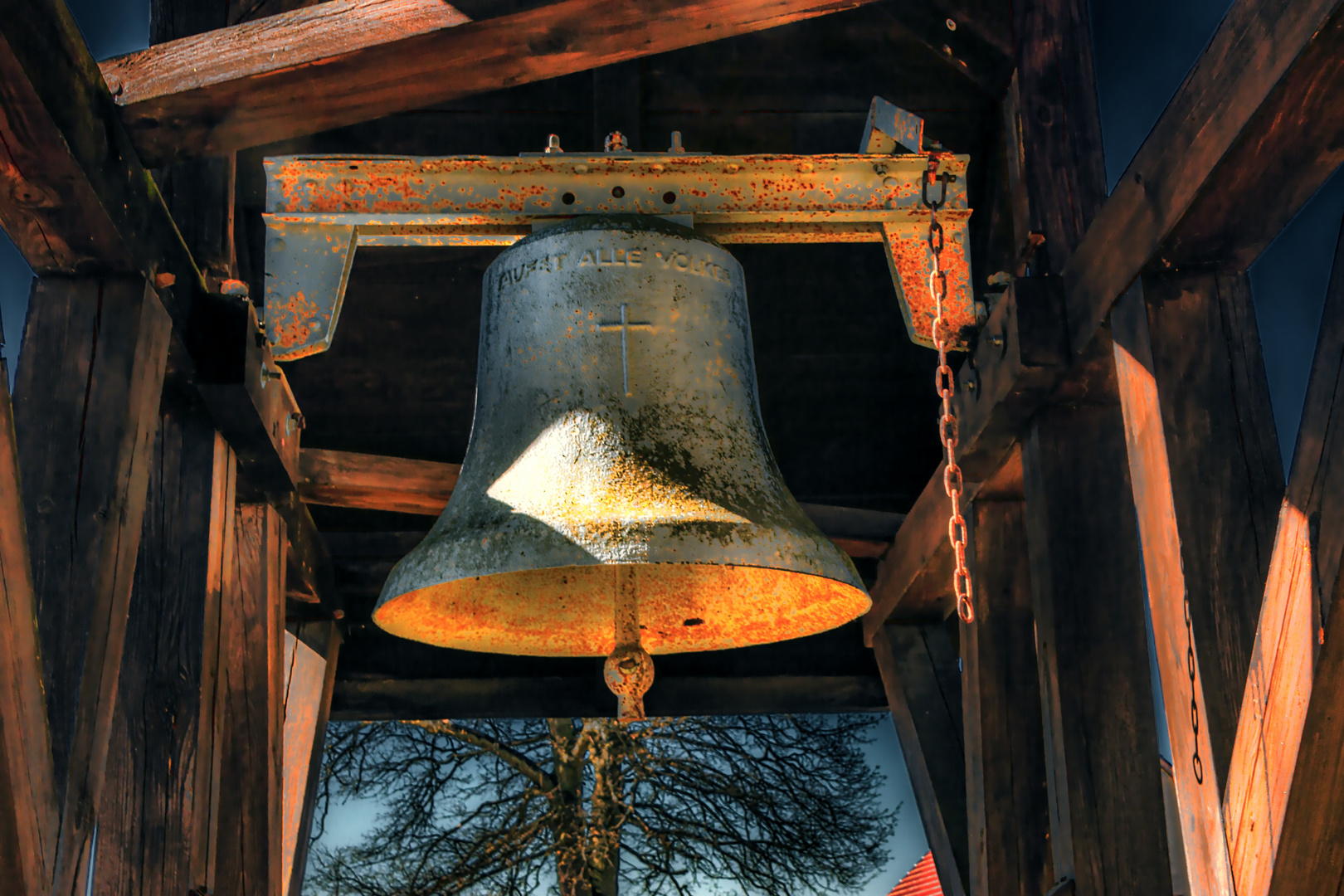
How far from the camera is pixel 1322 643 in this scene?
170 cm

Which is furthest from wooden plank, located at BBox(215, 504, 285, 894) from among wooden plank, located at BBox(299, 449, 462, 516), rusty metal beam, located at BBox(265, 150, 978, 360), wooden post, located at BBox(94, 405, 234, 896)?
wooden plank, located at BBox(299, 449, 462, 516)

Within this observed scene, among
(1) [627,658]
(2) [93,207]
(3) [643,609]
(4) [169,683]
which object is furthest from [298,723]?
(2) [93,207]

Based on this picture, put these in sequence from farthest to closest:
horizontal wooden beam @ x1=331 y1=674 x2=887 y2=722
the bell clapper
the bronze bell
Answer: horizontal wooden beam @ x1=331 y1=674 x2=887 y2=722 < the bell clapper < the bronze bell

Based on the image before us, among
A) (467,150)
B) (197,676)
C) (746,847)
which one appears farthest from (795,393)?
(746,847)

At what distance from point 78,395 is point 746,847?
7622 mm

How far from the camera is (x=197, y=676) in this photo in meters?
2.73

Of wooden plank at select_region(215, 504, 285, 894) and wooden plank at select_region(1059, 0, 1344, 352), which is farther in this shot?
wooden plank at select_region(215, 504, 285, 894)

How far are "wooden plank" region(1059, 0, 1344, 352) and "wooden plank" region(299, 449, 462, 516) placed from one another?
2.33 m

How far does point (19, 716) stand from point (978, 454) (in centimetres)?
206

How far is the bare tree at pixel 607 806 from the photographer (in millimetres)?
9000

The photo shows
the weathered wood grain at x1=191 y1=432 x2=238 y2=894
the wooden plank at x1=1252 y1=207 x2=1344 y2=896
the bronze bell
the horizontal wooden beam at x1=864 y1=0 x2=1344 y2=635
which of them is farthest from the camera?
the weathered wood grain at x1=191 y1=432 x2=238 y2=894

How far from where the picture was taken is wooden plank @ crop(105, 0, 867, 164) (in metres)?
→ 2.21

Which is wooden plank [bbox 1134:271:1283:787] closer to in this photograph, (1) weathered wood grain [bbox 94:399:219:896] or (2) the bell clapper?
(2) the bell clapper

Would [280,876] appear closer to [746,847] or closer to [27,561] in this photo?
[27,561]
